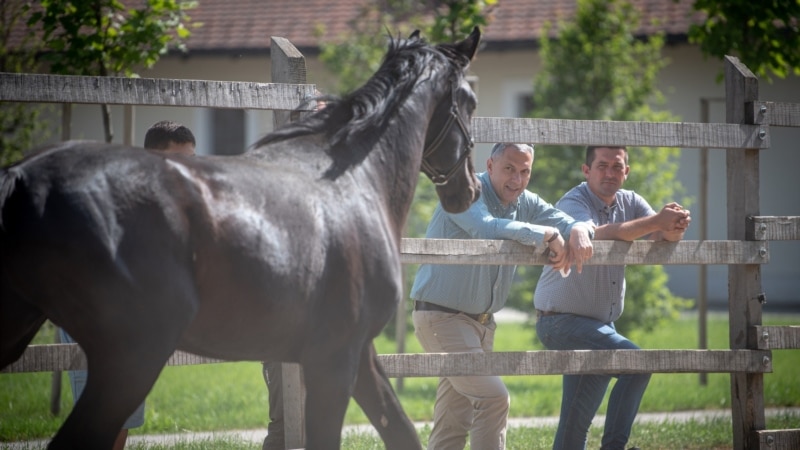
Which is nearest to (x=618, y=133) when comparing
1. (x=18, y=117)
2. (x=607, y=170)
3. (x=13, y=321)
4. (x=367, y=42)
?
(x=607, y=170)

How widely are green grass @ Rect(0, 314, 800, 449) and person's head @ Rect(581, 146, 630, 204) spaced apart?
1.78 m

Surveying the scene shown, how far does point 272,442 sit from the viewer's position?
16.7 ft

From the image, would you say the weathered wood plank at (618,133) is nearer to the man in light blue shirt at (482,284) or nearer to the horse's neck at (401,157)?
the man in light blue shirt at (482,284)

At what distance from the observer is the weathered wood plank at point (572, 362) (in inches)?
193

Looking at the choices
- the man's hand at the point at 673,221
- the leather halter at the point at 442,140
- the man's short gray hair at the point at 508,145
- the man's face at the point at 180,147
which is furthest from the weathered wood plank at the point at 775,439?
the man's face at the point at 180,147

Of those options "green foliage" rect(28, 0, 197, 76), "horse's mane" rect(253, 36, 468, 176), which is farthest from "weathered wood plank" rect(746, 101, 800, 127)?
"green foliage" rect(28, 0, 197, 76)

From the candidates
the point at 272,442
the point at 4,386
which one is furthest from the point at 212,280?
the point at 4,386

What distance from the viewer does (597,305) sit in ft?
18.0

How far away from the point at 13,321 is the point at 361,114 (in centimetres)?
163

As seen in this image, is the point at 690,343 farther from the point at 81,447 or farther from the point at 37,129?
the point at 81,447

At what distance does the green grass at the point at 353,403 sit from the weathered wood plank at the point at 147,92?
2.45 metres

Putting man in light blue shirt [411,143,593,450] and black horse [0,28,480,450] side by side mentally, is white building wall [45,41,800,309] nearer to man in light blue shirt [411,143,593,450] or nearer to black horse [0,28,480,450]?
man in light blue shirt [411,143,593,450]

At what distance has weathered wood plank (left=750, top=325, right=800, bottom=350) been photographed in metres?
5.59

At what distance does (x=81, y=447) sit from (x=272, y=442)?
79.3 inches
